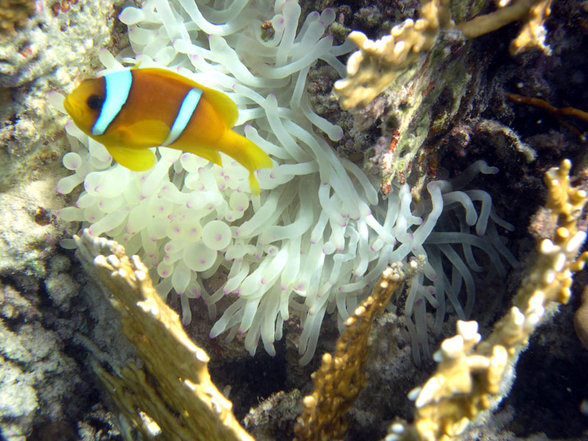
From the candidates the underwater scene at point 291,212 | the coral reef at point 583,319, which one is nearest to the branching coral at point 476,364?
the underwater scene at point 291,212

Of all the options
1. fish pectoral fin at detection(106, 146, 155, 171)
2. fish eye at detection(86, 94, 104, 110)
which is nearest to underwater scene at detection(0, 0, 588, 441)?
fish pectoral fin at detection(106, 146, 155, 171)

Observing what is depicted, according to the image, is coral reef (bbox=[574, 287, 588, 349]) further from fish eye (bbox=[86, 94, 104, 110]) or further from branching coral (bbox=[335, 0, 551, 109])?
fish eye (bbox=[86, 94, 104, 110])

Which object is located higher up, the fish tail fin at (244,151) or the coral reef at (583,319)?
the fish tail fin at (244,151)

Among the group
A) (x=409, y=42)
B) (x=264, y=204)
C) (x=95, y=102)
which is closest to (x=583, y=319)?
(x=409, y=42)

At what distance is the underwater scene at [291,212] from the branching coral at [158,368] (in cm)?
1

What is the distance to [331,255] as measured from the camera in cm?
221

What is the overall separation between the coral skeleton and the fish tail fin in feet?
0.89

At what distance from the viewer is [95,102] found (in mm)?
1424

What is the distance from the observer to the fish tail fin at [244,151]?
5.16 ft

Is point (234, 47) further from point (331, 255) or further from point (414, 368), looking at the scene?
point (414, 368)

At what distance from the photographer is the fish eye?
1419mm

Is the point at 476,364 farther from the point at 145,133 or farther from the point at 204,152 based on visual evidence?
the point at 145,133

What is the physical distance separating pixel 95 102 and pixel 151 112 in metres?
0.19

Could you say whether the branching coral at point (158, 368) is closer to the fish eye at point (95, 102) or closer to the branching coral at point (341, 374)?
the branching coral at point (341, 374)
